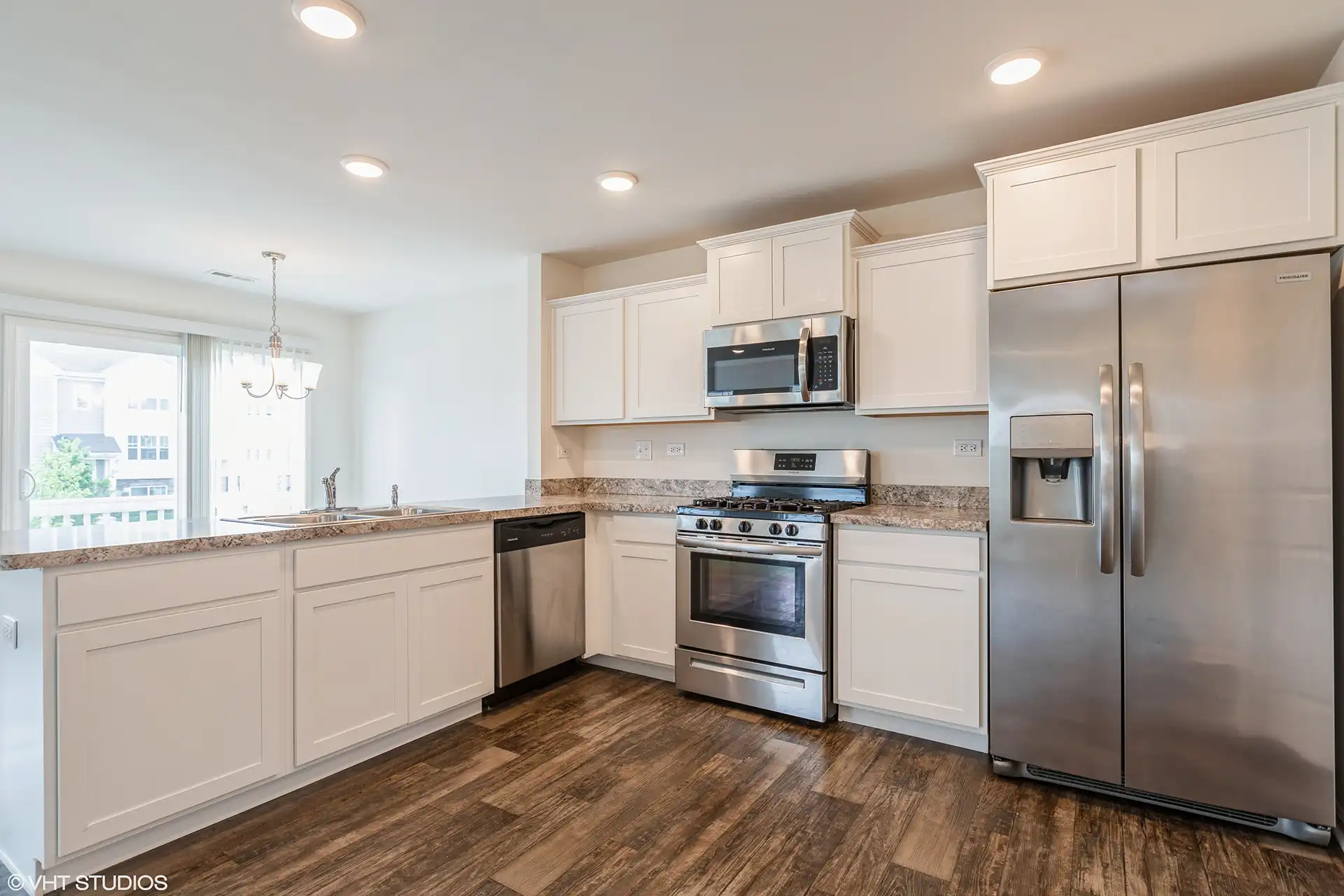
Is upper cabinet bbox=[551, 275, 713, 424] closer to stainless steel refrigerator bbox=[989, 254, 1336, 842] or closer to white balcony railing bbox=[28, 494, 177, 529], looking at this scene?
stainless steel refrigerator bbox=[989, 254, 1336, 842]

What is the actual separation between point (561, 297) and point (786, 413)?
63.7 inches

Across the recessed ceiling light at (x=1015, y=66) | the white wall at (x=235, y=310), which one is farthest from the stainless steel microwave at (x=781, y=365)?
the white wall at (x=235, y=310)

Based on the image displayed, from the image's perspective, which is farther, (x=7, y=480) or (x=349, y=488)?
(x=349, y=488)

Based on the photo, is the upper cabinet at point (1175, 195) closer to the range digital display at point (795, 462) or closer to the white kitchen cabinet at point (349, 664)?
the range digital display at point (795, 462)

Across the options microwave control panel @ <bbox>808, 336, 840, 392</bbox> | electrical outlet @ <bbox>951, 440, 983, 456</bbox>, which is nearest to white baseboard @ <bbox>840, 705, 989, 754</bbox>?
electrical outlet @ <bbox>951, 440, 983, 456</bbox>

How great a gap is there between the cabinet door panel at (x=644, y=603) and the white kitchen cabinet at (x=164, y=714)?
1.68 meters

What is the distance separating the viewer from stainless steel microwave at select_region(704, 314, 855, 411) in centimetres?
304

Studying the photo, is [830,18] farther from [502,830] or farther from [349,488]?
[349,488]

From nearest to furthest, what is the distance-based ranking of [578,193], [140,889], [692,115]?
[140,889] → [692,115] → [578,193]

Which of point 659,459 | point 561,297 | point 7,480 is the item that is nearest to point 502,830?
point 659,459

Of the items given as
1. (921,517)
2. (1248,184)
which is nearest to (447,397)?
(921,517)

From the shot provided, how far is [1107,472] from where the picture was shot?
2205 millimetres

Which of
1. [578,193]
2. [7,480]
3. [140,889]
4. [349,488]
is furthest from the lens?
[349,488]

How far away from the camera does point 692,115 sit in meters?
2.41
